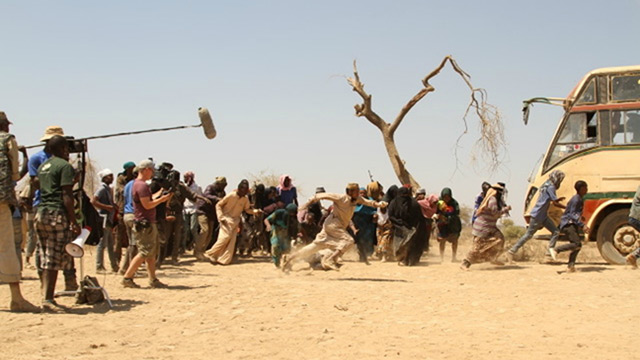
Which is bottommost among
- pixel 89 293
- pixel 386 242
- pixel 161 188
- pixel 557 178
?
pixel 89 293

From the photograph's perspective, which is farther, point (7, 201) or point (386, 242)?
point (386, 242)

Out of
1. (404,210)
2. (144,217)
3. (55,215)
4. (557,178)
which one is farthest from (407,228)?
(55,215)

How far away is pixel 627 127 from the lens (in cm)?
1320

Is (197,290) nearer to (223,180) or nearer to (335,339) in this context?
(335,339)

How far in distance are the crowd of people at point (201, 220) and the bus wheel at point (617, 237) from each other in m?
0.96

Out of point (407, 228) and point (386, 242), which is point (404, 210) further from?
point (386, 242)

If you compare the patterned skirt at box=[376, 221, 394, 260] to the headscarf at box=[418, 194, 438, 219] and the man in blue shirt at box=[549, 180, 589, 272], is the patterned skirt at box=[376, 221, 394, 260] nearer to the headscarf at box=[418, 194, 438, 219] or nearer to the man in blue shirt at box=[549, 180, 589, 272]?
the headscarf at box=[418, 194, 438, 219]

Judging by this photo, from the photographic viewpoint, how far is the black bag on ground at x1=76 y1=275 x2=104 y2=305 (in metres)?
7.57

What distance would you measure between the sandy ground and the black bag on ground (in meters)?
0.08

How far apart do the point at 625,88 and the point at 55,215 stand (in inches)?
413

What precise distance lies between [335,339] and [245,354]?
3.00ft

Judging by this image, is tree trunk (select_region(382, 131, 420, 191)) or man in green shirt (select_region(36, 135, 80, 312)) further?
tree trunk (select_region(382, 131, 420, 191))

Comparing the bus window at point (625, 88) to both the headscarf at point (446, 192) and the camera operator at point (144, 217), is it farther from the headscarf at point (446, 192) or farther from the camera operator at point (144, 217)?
the camera operator at point (144, 217)

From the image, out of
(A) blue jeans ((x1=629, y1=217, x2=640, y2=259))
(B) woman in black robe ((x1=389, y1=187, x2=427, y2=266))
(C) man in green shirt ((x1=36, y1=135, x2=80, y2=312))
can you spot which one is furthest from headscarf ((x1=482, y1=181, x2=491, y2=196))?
(C) man in green shirt ((x1=36, y1=135, x2=80, y2=312))
